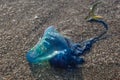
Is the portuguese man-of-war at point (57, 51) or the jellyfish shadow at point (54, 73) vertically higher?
the portuguese man-of-war at point (57, 51)

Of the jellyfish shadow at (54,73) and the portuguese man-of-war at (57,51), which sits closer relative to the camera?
the jellyfish shadow at (54,73)

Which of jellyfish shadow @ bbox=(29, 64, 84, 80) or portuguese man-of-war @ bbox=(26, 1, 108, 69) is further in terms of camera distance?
portuguese man-of-war @ bbox=(26, 1, 108, 69)

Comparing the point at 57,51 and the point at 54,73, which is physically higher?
the point at 57,51

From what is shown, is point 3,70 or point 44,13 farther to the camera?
point 44,13

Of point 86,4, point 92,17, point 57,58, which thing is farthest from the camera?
point 86,4

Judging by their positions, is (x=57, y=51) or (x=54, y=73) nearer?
(x=54, y=73)

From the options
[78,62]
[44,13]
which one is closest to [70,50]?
[78,62]

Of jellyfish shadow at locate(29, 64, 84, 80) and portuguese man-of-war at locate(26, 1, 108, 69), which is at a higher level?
portuguese man-of-war at locate(26, 1, 108, 69)

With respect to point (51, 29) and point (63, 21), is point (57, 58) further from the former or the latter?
point (63, 21)
